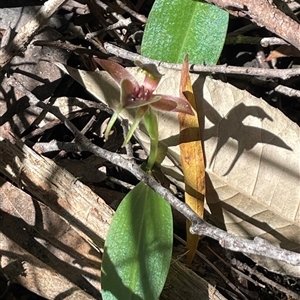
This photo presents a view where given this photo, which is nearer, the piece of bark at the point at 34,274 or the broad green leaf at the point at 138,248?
the broad green leaf at the point at 138,248

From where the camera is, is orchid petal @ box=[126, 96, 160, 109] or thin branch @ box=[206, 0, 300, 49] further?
thin branch @ box=[206, 0, 300, 49]

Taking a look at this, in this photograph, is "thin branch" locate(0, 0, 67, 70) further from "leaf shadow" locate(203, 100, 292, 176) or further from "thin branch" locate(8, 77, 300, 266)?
"leaf shadow" locate(203, 100, 292, 176)

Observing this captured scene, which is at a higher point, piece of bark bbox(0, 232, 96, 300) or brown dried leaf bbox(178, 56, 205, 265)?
brown dried leaf bbox(178, 56, 205, 265)

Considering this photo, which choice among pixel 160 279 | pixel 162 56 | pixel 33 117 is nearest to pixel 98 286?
pixel 160 279

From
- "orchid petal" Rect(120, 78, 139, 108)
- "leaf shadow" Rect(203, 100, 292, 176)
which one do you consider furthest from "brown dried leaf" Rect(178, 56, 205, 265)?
"orchid petal" Rect(120, 78, 139, 108)

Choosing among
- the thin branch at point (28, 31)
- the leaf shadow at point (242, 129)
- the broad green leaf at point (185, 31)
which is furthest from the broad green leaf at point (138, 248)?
the thin branch at point (28, 31)

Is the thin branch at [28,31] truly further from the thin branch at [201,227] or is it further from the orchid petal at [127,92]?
the orchid petal at [127,92]

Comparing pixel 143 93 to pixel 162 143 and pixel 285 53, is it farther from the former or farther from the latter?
pixel 285 53
